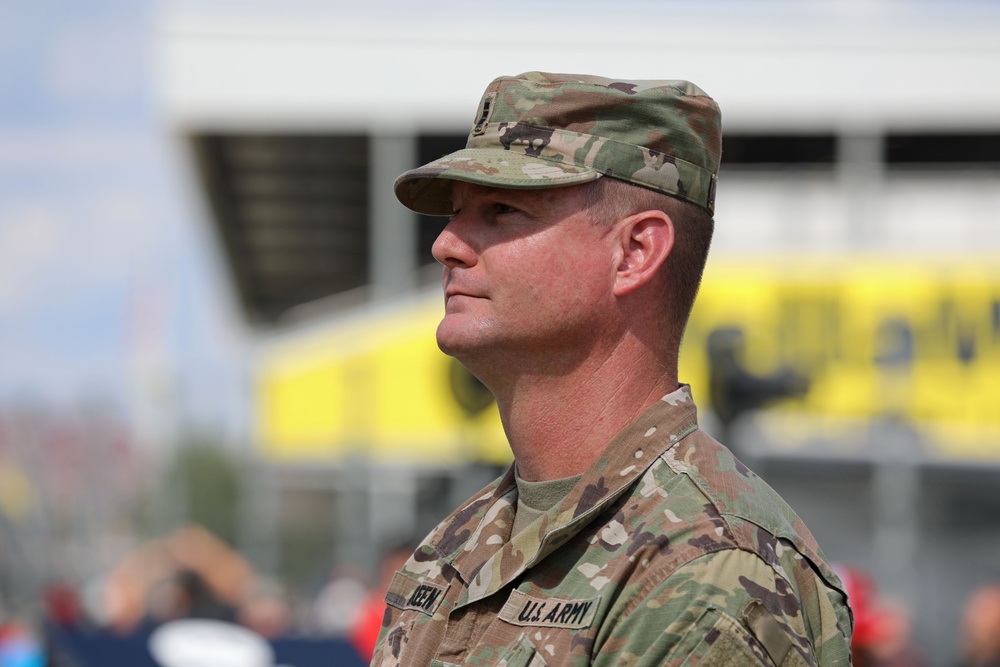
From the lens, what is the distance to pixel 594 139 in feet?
6.40

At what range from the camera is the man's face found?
1.95m

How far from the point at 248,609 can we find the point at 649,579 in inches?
244

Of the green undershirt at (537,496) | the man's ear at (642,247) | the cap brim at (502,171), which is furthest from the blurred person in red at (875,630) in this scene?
the cap brim at (502,171)

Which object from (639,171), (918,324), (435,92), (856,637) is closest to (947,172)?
(918,324)

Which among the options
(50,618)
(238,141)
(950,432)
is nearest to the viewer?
(50,618)

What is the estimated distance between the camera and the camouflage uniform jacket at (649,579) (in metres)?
1.60

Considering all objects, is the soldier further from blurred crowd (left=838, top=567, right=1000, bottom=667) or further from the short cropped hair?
blurred crowd (left=838, top=567, right=1000, bottom=667)

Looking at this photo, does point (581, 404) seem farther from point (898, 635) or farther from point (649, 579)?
point (898, 635)

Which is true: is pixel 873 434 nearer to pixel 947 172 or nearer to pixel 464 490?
pixel 464 490

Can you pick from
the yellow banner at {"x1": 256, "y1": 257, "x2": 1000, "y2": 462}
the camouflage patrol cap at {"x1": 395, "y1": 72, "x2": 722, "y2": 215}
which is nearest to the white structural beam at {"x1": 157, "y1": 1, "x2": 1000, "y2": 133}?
the yellow banner at {"x1": 256, "y1": 257, "x2": 1000, "y2": 462}

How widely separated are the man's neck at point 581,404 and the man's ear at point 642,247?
0.12 m

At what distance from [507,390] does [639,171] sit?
0.42 meters

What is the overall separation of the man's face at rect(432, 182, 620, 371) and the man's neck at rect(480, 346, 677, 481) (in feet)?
0.15

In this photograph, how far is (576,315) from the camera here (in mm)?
1951
